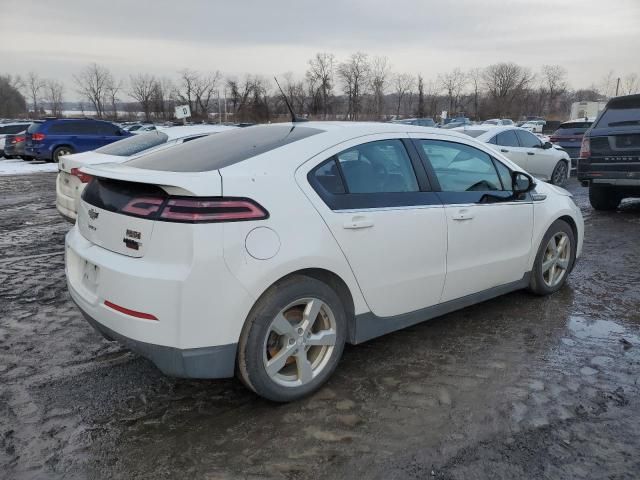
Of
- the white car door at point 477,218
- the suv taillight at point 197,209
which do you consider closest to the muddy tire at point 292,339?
the suv taillight at point 197,209

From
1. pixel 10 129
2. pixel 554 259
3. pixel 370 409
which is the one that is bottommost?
pixel 370 409

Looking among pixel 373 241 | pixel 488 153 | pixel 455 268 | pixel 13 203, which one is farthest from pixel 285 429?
pixel 13 203

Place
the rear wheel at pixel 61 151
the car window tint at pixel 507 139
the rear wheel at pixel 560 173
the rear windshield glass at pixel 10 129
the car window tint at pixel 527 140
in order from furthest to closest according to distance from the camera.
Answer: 1. the rear windshield glass at pixel 10 129
2. the rear wheel at pixel 61 151
3. the rear wheel at pixel 560 173
4. the car window tint at pixel 527 140
5. the car window tint at pixel 507 139

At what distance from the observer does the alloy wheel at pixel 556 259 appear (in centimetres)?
479

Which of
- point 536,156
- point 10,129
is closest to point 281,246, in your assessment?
point 536,156

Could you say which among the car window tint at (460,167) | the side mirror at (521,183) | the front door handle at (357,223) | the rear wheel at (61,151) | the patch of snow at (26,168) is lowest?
the patch of snow at (26,168)

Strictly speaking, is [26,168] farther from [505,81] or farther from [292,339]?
[505,81]

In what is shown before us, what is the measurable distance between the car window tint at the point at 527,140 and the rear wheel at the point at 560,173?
1.03 m

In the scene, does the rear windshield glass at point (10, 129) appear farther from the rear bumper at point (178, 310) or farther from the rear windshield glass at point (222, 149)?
the rear bumper at point (178, 310)

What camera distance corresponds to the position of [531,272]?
4.61 meters

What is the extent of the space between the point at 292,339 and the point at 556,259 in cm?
307

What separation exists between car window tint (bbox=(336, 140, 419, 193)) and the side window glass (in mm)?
1111

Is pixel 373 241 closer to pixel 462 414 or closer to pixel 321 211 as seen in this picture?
pixel 321 211

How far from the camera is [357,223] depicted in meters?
3.10
